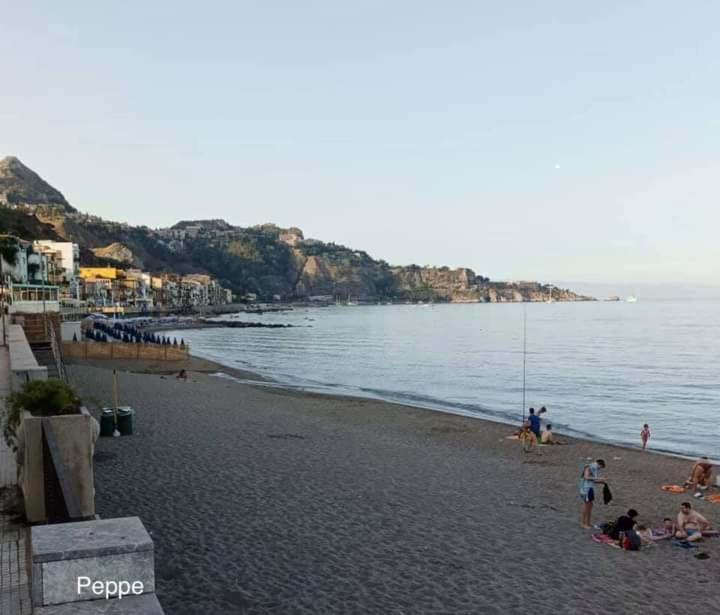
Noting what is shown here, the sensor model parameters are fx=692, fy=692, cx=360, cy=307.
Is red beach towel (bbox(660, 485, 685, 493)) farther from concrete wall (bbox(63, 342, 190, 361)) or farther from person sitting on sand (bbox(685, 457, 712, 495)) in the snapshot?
concrete wall (bbox(63, 342, 190, 361))

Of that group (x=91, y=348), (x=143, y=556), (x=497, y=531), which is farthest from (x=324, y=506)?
(x=91, y=348)

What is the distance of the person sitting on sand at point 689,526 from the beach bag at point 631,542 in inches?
45.3

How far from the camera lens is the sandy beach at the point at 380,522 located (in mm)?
9086

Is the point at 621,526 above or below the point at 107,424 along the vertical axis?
below

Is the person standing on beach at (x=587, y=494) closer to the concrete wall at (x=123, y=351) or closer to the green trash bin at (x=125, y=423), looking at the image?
the green trash bin at (x=125, y=423)

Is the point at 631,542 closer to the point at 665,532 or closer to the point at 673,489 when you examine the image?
the point at 665,532

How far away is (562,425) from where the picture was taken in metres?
30.5

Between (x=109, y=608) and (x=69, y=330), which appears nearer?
(x=109, y=608)

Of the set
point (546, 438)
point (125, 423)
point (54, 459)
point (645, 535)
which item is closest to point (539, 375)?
point (546, 438)

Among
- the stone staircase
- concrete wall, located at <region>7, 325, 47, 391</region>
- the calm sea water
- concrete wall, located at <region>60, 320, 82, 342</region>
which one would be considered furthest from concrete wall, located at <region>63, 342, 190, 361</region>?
concrete wall, located at <region>7, 325, 47, 391</region>

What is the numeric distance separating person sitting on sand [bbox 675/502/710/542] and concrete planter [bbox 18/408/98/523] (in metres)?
10.3

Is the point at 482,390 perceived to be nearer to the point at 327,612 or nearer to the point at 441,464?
the point at 441,464

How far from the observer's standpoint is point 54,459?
6.81 meters

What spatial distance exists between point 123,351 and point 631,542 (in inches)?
1651
